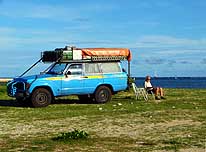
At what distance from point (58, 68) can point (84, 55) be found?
1242 mm

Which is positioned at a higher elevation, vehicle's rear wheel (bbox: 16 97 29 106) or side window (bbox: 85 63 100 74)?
side window (bbox: 85 63 100 74)

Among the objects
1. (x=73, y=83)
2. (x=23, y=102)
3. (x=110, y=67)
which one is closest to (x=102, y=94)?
(x=110, y=67)

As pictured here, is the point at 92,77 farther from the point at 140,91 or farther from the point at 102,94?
the point at 140,91

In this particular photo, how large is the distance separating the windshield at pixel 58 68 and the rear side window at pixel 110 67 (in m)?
1.85

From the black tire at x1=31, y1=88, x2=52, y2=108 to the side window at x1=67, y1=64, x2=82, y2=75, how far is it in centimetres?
130

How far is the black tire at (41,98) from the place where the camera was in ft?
65.8

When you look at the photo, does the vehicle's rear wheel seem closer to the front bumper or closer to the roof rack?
the front bumper

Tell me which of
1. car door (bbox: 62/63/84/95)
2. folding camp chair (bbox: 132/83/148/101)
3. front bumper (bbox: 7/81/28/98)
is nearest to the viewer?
front bumper (bbox: 7/81/28/98)

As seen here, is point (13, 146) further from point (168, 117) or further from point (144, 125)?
point (168, 117)

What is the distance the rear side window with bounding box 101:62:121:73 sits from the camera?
21805 millimetres

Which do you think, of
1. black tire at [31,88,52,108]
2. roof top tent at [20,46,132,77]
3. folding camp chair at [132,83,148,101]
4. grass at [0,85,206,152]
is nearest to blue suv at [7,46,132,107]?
black tire at [31,88,52,108]

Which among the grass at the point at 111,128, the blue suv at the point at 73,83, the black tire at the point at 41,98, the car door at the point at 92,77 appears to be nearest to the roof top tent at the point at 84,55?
the blue suv at the point at 73,83

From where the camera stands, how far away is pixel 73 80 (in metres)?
20.9

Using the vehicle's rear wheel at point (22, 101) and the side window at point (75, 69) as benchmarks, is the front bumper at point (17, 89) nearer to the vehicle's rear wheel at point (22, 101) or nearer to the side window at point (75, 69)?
the vehicle's rear wheel at point (22, 101)
